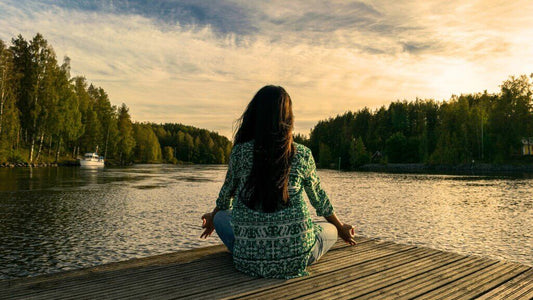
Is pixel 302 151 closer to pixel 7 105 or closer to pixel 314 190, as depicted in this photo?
pixel 314 190

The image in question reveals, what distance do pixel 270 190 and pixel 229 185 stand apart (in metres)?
0.60

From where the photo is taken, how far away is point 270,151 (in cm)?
343

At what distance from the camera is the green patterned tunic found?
11.5ft

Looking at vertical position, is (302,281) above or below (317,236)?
below

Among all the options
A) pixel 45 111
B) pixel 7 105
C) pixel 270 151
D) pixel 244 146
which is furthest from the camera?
pixel 45 111

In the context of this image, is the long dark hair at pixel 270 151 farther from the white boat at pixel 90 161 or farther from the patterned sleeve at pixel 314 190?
the white boat at pixel 90 161

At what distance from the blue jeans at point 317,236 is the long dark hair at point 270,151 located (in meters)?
0.68

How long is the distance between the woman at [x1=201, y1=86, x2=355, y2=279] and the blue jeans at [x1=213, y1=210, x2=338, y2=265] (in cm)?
16

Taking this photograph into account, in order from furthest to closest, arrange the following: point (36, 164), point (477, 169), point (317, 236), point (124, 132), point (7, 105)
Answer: point (124, 132) → point (477, 169) → point (36, 164) → point (7, 105) → point (317, 236)

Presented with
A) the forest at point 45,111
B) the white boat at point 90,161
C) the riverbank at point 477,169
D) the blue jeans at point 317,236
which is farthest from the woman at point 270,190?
the riverbank at point 477,169

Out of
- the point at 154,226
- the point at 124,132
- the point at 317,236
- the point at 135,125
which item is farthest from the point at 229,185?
the point at 135,125

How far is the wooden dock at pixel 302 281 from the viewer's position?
3340mm

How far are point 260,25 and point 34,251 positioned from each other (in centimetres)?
2319

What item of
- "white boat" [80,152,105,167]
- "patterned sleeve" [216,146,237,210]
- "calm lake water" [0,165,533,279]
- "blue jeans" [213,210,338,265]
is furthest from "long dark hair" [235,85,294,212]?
"white boat" [80,152,105,167]
